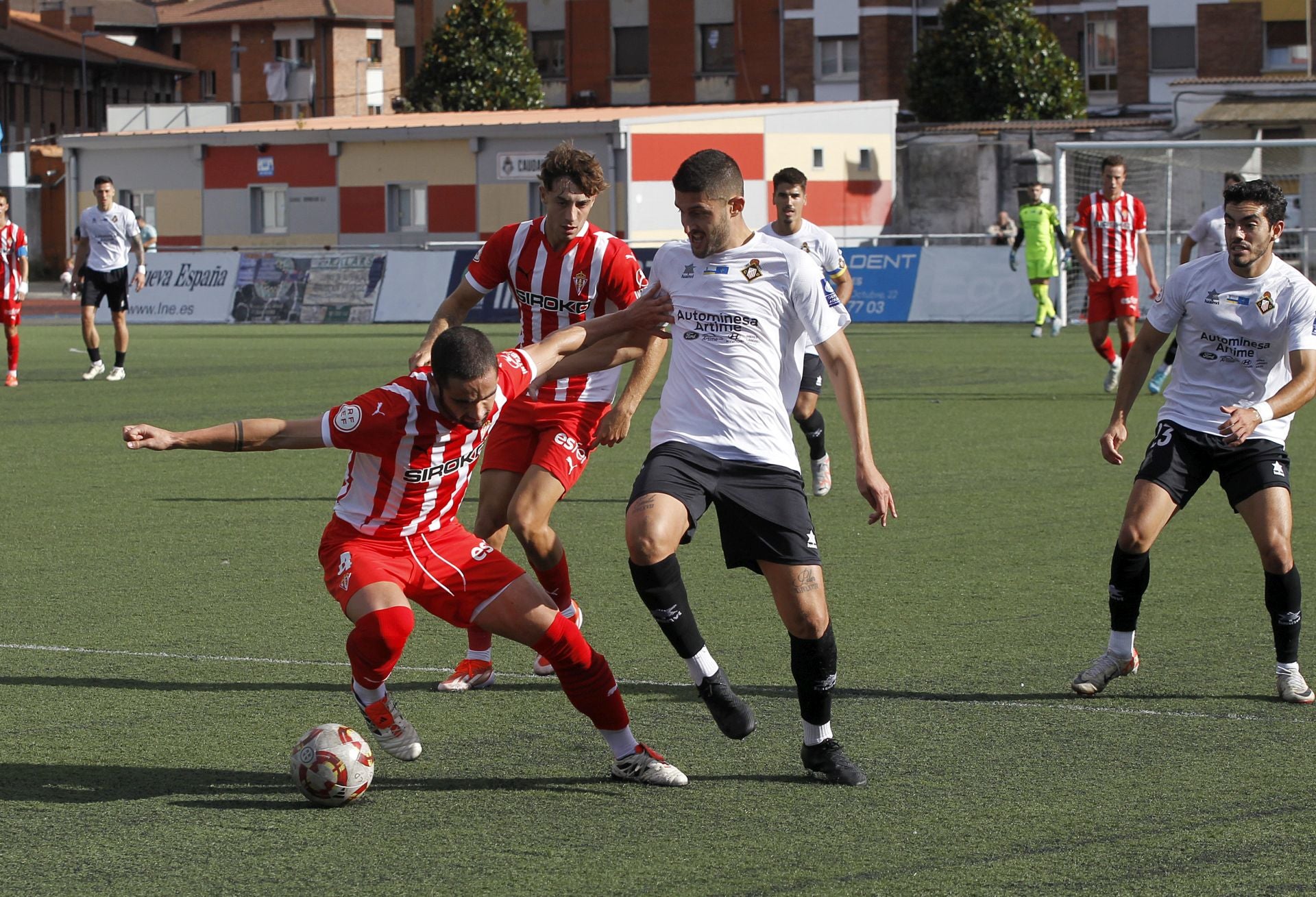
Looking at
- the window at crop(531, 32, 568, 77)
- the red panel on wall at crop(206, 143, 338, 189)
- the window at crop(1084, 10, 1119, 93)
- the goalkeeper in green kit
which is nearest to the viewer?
the goalkeeper in green kit

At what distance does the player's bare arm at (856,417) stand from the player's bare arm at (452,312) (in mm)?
1721

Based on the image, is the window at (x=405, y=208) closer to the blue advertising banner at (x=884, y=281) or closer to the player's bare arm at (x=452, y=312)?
the blue advertising banner at (x=884, y=281)

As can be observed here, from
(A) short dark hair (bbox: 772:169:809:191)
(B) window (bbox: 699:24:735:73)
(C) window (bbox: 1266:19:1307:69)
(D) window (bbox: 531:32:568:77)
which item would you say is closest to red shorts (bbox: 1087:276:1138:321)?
(A) short dark hair (bbox: 772:169:809:191)

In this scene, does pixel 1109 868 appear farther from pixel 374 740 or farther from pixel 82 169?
pixel 82 169

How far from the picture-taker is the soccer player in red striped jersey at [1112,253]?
55.3 ft

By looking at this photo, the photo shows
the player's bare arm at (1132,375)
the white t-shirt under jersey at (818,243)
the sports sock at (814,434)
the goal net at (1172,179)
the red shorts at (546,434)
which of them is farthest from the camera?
the goal net at (1172,179)

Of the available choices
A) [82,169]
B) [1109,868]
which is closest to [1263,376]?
[1109,868]

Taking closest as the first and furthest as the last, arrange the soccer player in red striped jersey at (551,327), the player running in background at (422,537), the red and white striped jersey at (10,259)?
the player running in background at (422,537) → the soccer player in red striped jersey at (551,327) → the red and white striped jersey at (10,259)

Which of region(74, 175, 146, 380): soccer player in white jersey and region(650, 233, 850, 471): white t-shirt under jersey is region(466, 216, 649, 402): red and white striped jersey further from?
region(74, 175, 146, 380): soccer player in white jersey

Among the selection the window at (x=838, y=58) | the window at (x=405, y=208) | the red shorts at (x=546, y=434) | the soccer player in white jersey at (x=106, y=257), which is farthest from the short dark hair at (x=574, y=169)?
the window at (x=838, y=58)

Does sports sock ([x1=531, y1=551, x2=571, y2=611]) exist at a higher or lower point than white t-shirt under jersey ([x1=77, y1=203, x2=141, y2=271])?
lower

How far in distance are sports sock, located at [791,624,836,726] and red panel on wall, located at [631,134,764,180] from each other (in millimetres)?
33853

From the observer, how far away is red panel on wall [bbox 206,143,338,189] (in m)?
44.5

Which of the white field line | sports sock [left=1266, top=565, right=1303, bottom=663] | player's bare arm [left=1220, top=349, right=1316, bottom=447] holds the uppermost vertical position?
player's bare arm [left=1220, top=349, right=1316, bottom=447]
